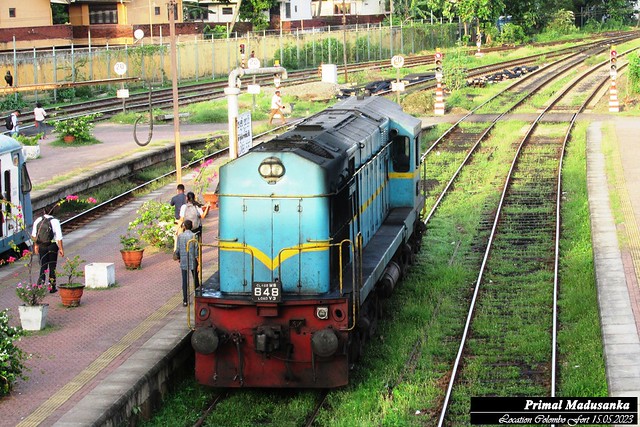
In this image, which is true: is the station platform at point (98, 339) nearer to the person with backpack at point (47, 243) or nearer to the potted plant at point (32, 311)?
the potted plant at point (32, 311)

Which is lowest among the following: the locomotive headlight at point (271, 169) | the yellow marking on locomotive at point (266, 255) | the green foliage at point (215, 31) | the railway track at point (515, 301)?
the railway track at point (515, 301)

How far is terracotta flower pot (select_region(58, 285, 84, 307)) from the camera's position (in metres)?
16.3

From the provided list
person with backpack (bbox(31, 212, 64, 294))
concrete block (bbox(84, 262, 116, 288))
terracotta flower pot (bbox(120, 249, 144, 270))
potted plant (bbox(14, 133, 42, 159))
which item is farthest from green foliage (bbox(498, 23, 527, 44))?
person with backpack (bbox(31, 212, 64, 294))

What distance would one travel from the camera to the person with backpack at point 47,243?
1702 centimetres

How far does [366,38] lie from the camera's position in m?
77.1

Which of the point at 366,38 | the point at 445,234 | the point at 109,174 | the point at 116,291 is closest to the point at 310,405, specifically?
the point at 116,291

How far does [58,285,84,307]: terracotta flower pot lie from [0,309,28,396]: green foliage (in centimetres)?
327

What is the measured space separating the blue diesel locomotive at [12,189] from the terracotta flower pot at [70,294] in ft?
9.96

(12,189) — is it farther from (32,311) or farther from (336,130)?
(336,130)

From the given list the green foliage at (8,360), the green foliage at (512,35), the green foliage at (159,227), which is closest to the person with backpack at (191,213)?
the green foliage at (159,227)

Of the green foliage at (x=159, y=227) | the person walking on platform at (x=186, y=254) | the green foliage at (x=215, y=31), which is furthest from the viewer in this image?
the green foliage at (x=215, y=31)

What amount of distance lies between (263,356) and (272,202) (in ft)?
6.53

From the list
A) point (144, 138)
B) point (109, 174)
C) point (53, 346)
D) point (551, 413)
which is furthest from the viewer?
point (144, 138)

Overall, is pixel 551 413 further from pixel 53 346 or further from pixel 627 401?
pixel 53 346
